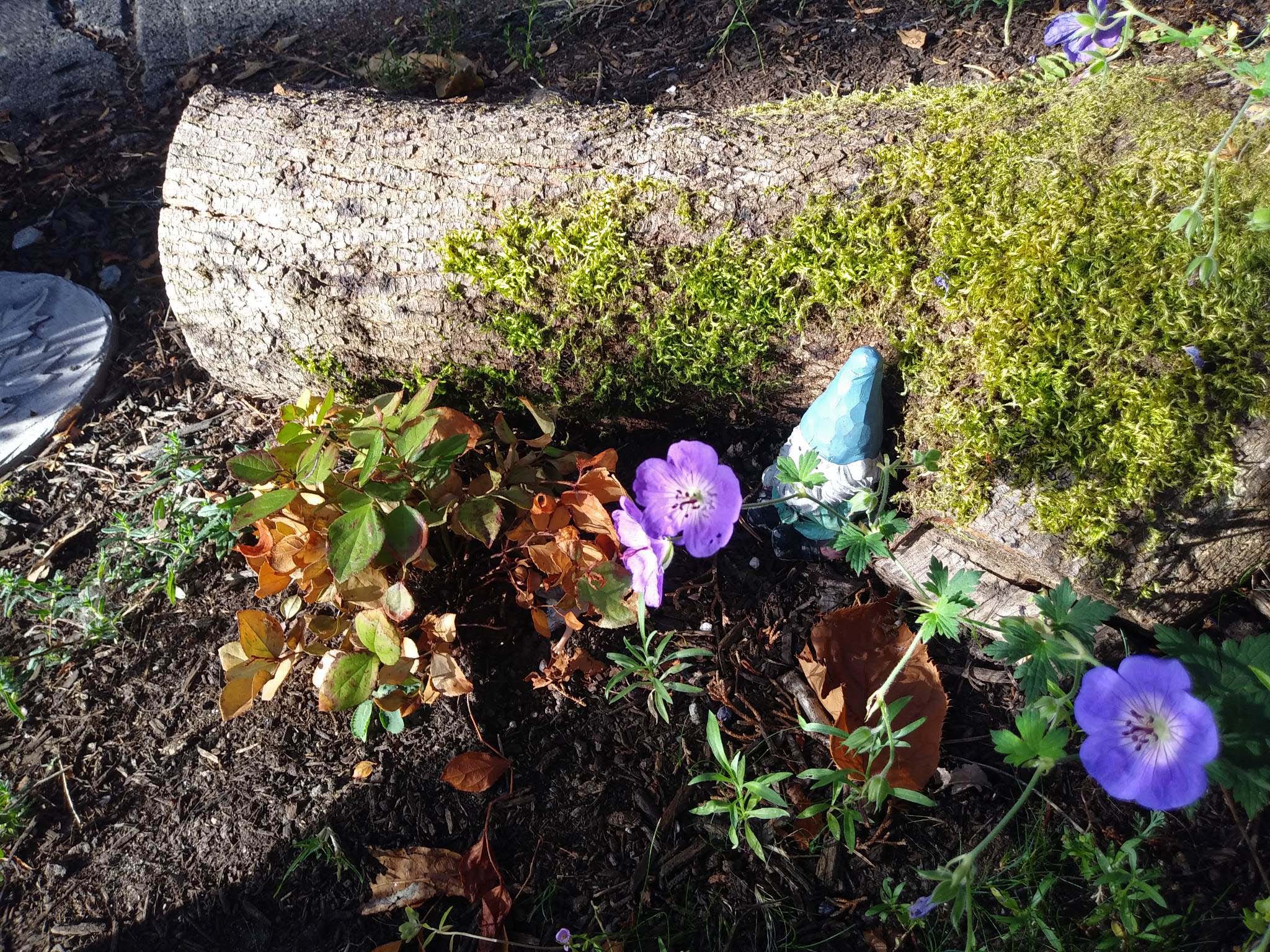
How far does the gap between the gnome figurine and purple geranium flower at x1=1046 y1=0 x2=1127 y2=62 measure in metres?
0.94

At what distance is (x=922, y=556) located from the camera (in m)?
2.02

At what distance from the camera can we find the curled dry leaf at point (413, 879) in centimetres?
183

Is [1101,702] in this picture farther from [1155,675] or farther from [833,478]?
[833,478]

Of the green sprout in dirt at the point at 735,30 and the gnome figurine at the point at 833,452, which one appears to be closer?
the gnome figurine at the point at 833,452

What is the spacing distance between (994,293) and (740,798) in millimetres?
1244

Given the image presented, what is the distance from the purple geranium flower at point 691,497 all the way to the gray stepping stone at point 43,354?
2.30 meters

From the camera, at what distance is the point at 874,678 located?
198cm

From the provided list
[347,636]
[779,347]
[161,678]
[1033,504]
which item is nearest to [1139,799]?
[1033,504]

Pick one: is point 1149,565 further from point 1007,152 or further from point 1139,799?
point 1007,152

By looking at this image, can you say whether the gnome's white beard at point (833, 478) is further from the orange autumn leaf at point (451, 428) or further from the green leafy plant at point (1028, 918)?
the green leafy plant at point (1028, 918)

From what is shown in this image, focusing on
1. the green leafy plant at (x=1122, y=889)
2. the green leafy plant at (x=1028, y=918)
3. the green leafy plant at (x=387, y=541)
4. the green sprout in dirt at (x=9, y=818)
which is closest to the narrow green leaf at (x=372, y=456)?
the green leafy plant at (x=387, y=541)

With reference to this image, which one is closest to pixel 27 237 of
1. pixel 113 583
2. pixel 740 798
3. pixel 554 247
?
pixel 113 583

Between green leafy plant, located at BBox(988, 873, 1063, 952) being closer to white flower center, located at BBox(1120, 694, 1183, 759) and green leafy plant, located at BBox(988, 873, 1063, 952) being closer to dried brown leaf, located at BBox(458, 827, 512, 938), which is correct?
white flower center, located at BBox(1120, 694, 1183, 759)

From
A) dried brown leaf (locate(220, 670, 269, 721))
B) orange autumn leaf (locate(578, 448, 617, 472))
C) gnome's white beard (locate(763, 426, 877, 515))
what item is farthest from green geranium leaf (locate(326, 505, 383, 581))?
gnome's white beard (locate(763, 426, 877, 515))
